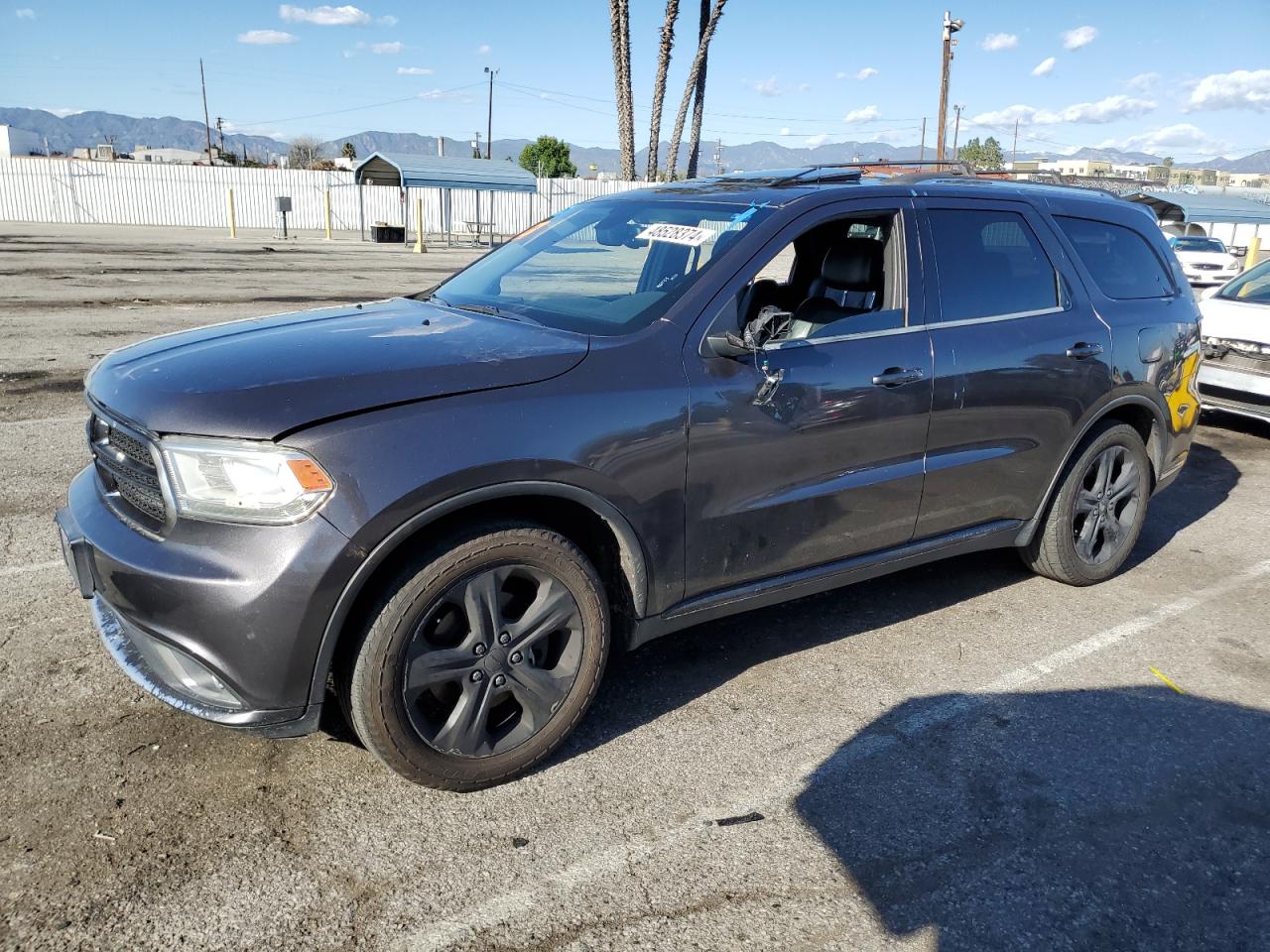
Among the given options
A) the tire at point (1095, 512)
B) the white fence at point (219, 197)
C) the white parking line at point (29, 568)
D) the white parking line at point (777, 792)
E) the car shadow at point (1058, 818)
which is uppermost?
the white fence at point (219, 197)

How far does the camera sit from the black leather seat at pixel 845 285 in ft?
13.0

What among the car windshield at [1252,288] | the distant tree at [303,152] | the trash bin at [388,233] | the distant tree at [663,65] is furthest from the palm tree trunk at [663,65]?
the distant tree at [303,152]

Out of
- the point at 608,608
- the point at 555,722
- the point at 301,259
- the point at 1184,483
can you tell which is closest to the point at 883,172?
the point at 608,608

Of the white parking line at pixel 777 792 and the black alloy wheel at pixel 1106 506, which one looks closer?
the white parking line at pixel 777 792

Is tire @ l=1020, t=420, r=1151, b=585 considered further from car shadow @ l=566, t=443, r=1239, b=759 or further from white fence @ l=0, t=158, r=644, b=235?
white fence @ l=0, t=158, r=644, b=235

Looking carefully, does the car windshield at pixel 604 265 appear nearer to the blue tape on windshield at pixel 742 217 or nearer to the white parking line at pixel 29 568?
the blue tape on windshield at pixel 742 217

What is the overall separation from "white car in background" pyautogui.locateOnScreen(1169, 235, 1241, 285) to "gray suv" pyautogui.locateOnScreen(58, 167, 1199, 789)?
15.7m

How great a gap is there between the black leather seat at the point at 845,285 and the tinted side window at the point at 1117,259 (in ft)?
3.95

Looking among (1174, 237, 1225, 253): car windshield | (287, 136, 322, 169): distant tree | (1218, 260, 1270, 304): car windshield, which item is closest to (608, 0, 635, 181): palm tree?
(1174, 237, 1225, 253): car windshield

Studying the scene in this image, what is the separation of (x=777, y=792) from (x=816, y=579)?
3.07 ft

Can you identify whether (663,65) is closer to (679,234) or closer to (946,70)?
(946,70)

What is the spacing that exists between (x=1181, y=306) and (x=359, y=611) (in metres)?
4.44

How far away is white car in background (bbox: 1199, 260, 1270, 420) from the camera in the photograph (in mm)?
8133

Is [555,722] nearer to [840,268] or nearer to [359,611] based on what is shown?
[359,611]
